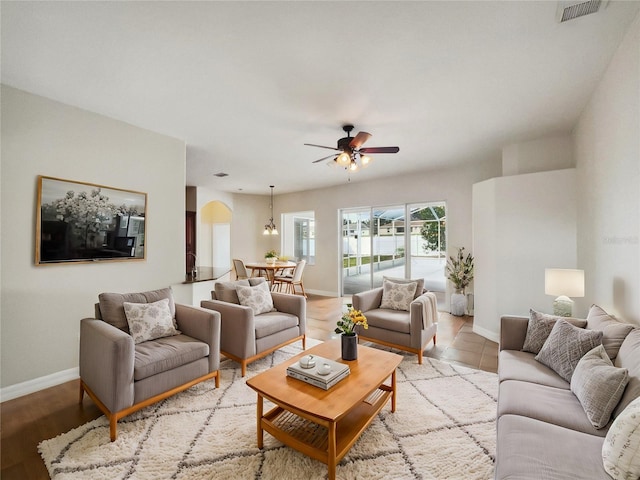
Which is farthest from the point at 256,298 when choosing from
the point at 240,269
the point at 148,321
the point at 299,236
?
the point at 299,236

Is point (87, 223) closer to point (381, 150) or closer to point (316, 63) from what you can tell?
point (316, 63)

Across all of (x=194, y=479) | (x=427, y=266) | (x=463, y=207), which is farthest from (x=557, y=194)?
(x=194, y=479)

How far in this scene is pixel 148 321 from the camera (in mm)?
2562

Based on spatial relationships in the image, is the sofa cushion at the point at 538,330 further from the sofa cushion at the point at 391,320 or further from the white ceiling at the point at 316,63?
the white ceiling at the point at 316,63

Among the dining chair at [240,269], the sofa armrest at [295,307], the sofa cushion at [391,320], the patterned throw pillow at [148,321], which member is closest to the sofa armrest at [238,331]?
the patterned throw pillow at [148,321]

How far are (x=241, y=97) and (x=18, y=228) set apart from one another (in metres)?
2.33

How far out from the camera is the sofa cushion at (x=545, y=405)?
4.93 ft

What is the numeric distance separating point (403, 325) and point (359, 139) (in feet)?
6.93

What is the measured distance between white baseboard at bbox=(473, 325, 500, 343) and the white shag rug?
5.30ft

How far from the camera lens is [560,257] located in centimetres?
362

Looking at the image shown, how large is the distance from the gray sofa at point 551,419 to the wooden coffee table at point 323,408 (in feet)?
2.51

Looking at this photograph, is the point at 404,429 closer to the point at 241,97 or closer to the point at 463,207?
the point at 241,97

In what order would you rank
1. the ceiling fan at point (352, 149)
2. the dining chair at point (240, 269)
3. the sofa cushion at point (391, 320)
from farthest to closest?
1. the dining chair at point (240, 269)
2. the sofa cushion at point (391, 320)
3. the ceiling fan at point (352, 149)

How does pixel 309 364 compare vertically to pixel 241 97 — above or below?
below
